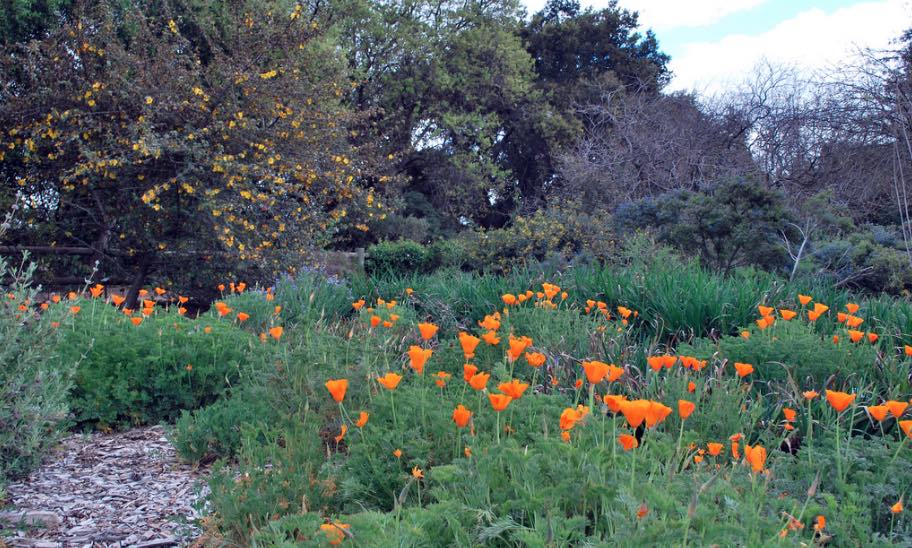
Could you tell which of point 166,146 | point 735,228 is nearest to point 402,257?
point 166,146

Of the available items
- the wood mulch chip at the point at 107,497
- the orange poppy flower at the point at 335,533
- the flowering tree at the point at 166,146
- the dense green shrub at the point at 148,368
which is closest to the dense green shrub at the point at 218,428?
the wood mulch chip at the point at 107,497

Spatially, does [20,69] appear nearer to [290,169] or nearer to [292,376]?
[290,169]

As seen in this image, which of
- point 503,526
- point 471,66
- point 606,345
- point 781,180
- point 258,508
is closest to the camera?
point 503,526

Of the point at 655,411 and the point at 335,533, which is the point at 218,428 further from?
the point at 655,411

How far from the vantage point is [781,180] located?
12.1 m

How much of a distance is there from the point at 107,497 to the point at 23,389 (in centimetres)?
61

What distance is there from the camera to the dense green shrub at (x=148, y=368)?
4059mm

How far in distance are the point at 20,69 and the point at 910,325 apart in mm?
10726

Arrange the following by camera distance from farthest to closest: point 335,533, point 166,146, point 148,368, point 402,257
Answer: point 402,257 → point 166,146 → point 148,368 → point 335,533

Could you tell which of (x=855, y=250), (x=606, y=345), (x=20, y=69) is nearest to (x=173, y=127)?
(x=20, y=69)

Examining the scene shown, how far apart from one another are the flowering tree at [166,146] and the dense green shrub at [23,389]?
537 centimetres

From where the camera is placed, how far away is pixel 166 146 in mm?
8648

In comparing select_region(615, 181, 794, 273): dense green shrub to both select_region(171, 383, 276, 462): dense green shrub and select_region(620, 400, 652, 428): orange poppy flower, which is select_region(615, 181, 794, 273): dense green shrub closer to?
select_region(171, 383, 276, 462): dense green shrub

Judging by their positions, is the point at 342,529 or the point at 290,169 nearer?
the point at 342,529
